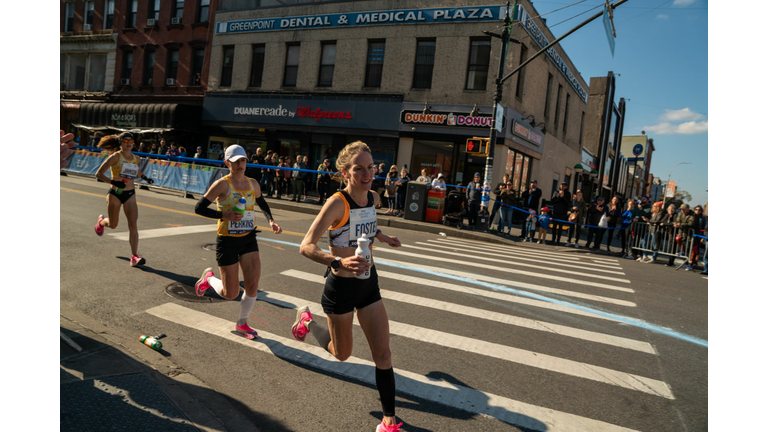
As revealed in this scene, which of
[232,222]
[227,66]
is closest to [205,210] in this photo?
[232,222]

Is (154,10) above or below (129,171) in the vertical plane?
above

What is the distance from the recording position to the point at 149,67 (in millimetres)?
28906

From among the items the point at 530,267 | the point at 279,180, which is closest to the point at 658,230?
the point at 530,267

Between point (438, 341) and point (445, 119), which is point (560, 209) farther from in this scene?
point (438, 341)

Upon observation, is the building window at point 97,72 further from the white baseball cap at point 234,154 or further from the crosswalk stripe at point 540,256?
the white baseball cap at point 234,154

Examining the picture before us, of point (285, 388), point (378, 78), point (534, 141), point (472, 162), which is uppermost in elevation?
point (378, 78)

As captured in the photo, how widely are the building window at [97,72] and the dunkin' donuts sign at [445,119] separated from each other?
22930 mm

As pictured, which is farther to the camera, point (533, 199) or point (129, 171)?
point (533, 199)

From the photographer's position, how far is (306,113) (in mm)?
23141

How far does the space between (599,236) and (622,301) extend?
8.12 meters

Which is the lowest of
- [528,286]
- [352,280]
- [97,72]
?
[528,286]

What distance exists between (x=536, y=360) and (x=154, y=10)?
32.2 metres

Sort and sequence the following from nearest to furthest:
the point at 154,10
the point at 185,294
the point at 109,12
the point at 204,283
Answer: the point at 204,283 → the point at 185,294 → the point at 154,10 → the point at 109,12

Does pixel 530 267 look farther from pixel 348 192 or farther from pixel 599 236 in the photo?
pixel 348 192
